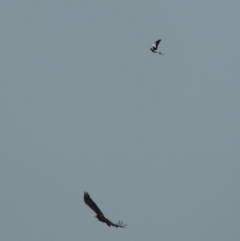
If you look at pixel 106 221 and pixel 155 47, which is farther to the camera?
pixel 155 47

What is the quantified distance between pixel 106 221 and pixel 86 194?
3.68 metres

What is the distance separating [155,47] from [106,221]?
1737 inches

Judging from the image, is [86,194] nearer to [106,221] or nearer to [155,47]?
[106,221]

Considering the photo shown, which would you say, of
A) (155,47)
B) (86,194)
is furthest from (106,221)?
(155,47)

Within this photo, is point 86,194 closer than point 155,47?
Yes

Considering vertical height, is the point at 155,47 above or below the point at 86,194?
above

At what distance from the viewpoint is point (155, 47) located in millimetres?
111875

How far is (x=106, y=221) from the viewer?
72.4 metres

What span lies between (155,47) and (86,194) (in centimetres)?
4525

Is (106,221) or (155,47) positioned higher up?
(155,47)
